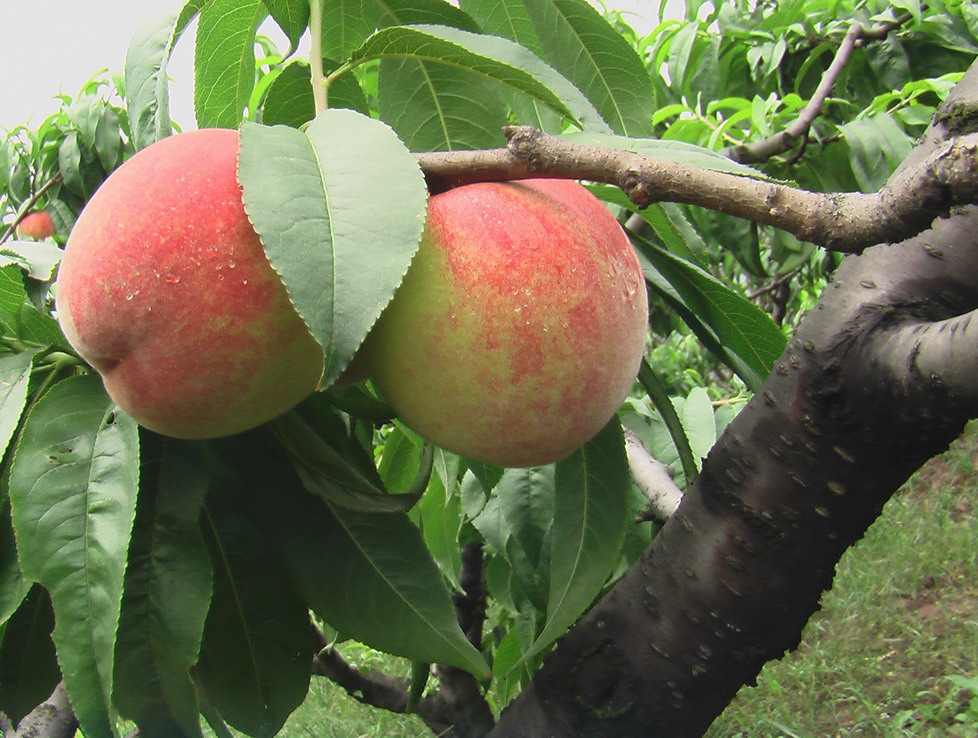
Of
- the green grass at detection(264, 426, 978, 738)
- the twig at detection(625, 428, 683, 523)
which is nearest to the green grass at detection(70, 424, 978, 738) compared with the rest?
the green grass at detection(264, 426, 978, 738)

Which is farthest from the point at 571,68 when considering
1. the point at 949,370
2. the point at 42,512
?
the point at 42,512

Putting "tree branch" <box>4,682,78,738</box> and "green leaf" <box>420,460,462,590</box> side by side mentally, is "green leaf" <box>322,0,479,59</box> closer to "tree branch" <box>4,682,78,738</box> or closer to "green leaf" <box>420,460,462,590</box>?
"green leaf" <box>420,460,462,590</box>

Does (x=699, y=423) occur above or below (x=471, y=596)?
above

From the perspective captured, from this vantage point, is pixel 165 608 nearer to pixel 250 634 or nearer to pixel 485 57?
pixel 250 634

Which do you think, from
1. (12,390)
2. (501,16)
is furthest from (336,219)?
(501,16)

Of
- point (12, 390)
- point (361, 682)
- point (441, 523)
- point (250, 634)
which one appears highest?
point (12, 390)

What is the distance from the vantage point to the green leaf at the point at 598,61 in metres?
0.76

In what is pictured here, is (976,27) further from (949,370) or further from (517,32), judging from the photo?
(949,370)

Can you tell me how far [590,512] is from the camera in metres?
0.72

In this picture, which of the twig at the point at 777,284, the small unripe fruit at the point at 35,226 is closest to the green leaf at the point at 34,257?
the twig at the point at 777,284

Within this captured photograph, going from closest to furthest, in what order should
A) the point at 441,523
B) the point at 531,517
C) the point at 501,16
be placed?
the point at 501,16 < the point at 531,517 < the point at 441,523

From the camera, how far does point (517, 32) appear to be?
80cm

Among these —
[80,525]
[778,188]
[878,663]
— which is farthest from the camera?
[878,663]

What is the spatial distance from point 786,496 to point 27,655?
0.58 metres
